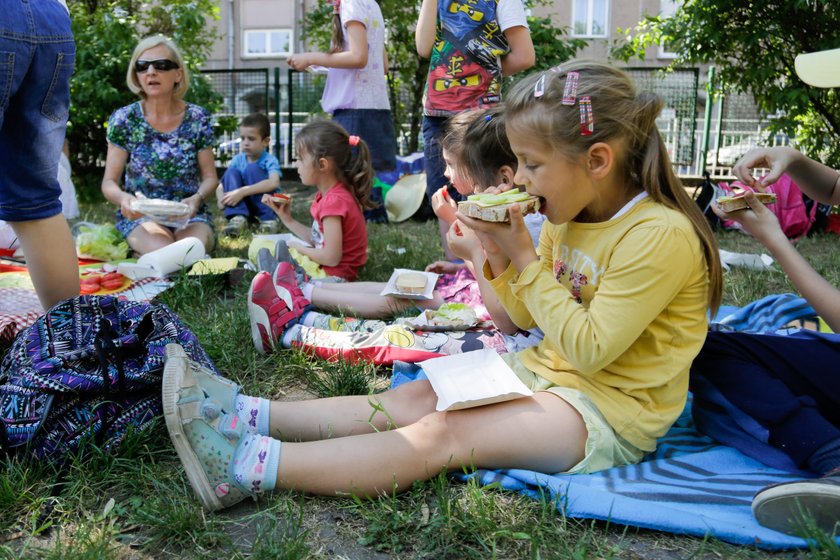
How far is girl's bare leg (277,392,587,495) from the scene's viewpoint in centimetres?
188

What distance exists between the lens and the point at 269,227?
615 centimetres

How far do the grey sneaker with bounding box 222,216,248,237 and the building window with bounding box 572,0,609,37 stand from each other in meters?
17.7

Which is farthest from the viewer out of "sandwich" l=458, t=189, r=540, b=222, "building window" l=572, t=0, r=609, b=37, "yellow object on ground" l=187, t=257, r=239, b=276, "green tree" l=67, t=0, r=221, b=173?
"building window" l=572, t=0, r=609, b=37

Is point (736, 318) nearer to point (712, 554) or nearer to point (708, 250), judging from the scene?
point (708, 250)

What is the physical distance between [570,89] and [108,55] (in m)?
7.04

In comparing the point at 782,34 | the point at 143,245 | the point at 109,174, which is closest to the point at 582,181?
the point at 143,245

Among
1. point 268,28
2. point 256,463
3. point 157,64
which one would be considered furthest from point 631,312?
point 268,28

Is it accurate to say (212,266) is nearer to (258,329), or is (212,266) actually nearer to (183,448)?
(258,329)

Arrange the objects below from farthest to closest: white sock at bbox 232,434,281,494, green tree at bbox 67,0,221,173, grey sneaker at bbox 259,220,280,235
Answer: green tree at bbox 67,0,221,173, grey sneaker at bbox 259,220,280,235, white sock at bbox 232,434,281,494

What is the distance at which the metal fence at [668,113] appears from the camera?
36.2 ft

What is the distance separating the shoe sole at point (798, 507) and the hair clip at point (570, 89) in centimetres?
102

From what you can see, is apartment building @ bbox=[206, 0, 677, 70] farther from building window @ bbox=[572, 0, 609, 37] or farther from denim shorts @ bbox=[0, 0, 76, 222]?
denim shorts @ bbox=[0, 0, 76, 222]

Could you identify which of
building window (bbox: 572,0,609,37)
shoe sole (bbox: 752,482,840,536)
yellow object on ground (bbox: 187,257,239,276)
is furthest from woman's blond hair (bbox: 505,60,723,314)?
building window (bbox: 572,0,609,37)

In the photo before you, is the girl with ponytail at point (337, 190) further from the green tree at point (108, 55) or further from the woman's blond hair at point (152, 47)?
the green tree at point (108, 55)
